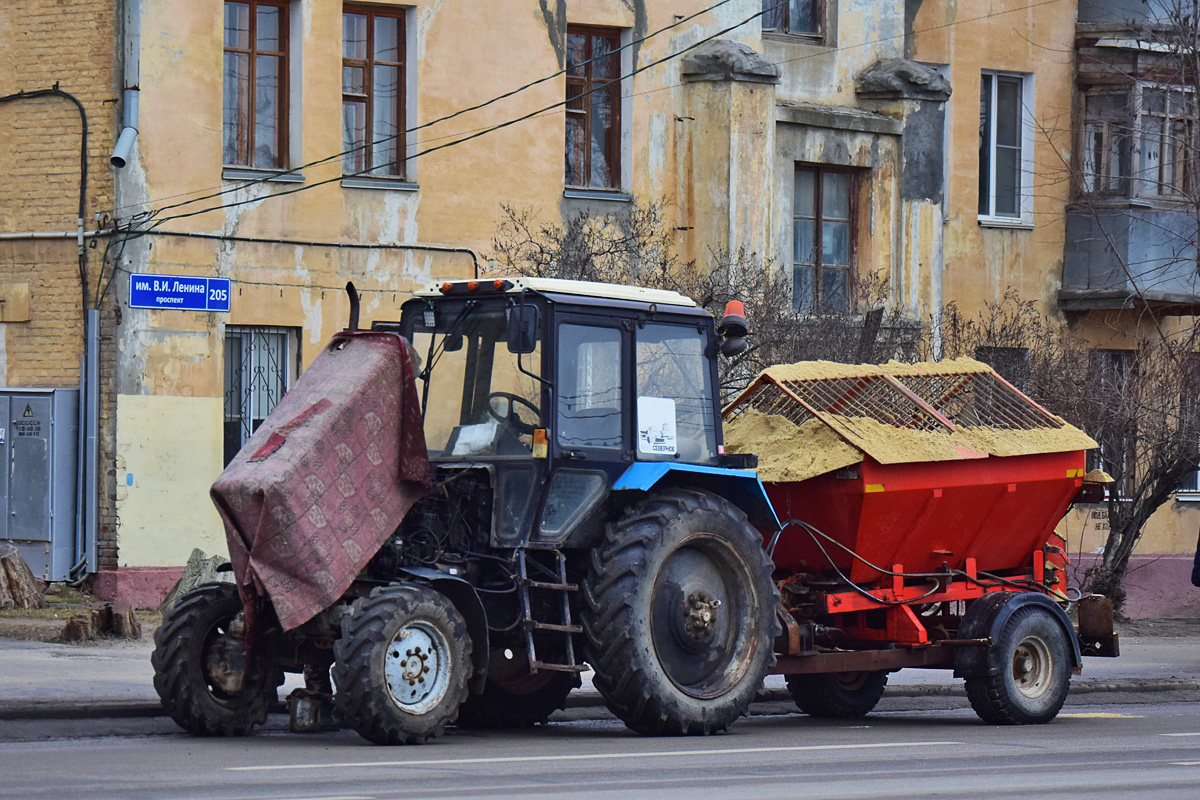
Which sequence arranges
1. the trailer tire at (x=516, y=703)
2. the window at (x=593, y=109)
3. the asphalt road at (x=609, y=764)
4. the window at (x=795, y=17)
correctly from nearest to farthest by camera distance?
the asphalt road at (x=609, y=764) → the trailer tire at (x=516, y=703) → the window at (x=593, y=109) → the window at (x=795, y=17)

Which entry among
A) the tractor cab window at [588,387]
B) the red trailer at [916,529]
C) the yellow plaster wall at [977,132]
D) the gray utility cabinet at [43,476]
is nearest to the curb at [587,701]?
the red trailer at [916,529]

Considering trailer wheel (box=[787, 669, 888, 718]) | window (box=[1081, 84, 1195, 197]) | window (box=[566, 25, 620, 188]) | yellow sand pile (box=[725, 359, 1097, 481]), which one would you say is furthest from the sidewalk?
window (box=[1081, 84, 1195, 197])

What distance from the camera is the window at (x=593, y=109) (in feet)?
79.2

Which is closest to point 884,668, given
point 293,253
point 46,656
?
point 46,656

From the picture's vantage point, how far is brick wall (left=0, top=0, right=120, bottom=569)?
68.0 feet

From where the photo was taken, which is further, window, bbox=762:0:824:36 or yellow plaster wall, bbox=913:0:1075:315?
yellow plaster wall, bbox=913:0:1075:315

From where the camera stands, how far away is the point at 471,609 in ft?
37.4

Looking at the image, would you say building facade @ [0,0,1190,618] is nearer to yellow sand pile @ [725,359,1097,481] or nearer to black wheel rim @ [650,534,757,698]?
yellow sand pile @ [725,359,1097,481]

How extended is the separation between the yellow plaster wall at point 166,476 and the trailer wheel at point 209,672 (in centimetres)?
923

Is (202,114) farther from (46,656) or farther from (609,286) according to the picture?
(609,286)

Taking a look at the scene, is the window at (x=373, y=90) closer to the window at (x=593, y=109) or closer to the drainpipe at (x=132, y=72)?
the window at (x=593, y=109)

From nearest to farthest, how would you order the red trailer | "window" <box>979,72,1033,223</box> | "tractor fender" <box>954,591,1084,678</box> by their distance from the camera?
the red trailer < "tractor fender" <box>954,591,1084,678</box> < "window" <box>979,72,1033,223</box>

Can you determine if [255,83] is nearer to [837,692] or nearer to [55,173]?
[55,173]

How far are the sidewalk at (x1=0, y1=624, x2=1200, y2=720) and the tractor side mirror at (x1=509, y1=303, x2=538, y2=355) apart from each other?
12.0 ft
